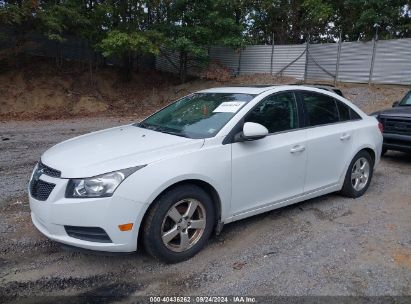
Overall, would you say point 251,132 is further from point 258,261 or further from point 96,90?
point 96,90

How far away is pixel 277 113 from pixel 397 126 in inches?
163

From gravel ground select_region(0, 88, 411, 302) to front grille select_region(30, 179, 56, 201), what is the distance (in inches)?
26.3

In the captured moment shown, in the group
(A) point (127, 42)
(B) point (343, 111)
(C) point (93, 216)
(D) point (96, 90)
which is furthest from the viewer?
(D) point (96, 90)

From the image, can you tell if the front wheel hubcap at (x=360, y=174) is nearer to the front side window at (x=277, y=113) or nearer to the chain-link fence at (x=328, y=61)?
the front side window at (x=277, y=113)

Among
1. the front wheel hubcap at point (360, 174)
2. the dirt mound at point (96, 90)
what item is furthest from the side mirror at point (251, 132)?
the dirt mound at point (96, 90)

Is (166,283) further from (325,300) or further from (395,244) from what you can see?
(395,244)

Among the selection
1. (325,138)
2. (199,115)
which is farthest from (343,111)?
(199,115)

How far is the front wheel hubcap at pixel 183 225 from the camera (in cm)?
348

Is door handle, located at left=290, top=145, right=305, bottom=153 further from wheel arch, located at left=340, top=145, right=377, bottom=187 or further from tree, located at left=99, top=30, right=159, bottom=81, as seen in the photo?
tree, located at left=99, top=30, right=159, bottom=81

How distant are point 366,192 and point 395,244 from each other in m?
1.81

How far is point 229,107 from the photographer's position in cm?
420

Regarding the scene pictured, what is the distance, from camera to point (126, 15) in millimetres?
17391

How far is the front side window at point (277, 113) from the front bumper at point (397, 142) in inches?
148

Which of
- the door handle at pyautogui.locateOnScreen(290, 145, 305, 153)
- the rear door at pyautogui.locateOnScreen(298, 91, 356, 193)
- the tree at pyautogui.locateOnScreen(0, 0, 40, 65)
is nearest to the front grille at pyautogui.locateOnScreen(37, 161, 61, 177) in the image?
the door handle at pyautogui.locateOnScreen(290, 145, 305, 153)
